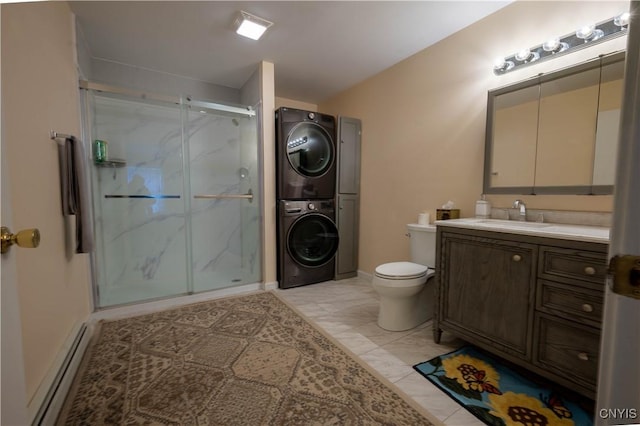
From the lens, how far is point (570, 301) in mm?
1194

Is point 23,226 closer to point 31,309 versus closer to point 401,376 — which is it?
point 31,309

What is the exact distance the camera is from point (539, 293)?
128 cm

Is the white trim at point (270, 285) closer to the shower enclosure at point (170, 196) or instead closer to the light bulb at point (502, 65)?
the shower enclosure at point (170, 196)

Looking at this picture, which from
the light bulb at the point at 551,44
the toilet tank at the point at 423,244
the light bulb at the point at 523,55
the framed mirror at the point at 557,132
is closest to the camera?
the framed mirror at the point at 557,132

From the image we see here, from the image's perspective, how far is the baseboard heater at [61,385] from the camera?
1131 millimetres

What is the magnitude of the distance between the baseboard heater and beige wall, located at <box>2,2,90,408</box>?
0.20 ft

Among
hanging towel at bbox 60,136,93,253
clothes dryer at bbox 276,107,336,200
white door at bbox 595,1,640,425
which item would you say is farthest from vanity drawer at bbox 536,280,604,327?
hanging towel at bbox 60,136,93,253

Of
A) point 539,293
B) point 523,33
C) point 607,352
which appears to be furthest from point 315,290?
point 523,33

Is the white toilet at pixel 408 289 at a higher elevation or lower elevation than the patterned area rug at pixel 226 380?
higher

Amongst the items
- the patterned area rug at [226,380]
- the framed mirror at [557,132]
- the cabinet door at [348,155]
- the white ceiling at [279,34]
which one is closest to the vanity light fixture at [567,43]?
the framed mirror at [557,132]

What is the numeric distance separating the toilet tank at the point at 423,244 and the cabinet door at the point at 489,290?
41 centimetres

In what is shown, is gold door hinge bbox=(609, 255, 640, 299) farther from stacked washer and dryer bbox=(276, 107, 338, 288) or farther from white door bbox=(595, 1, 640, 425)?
stacked washer and dryer bbox=(276, 107, 338, 288)

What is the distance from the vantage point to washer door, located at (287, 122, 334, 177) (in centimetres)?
285

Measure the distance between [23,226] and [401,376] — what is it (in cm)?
198
